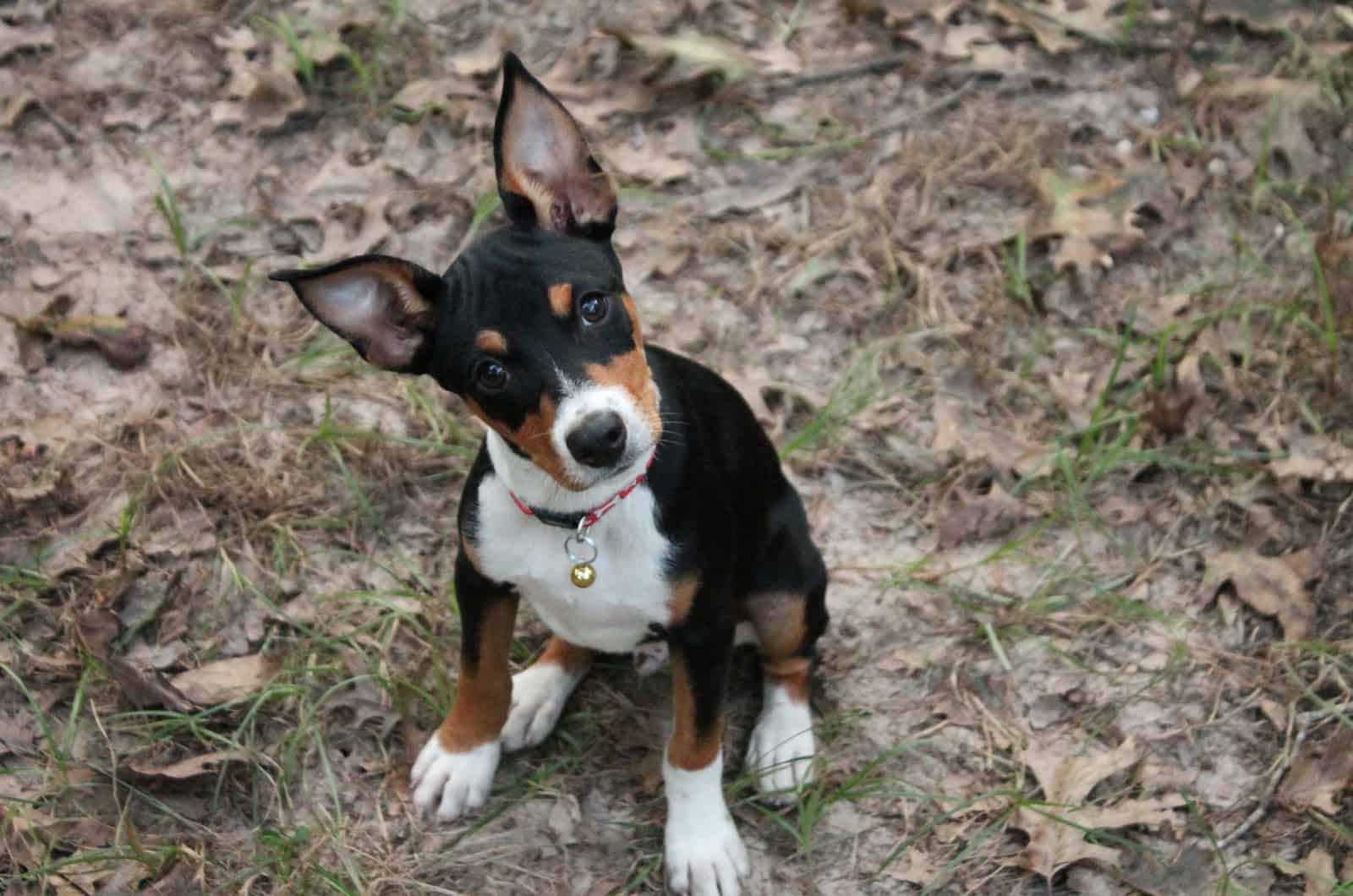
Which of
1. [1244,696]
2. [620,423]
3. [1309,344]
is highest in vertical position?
[620,423]

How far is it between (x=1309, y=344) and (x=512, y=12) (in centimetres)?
336

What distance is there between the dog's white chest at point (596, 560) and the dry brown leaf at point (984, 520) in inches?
57.9

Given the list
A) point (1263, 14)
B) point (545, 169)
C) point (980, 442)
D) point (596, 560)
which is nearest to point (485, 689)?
point (596, 560)

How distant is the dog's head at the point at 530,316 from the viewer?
2678 millimetres

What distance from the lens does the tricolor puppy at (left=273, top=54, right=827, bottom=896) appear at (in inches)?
107

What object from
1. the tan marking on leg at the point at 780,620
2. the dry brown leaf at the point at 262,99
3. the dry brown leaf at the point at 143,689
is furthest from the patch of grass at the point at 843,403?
the dry brown leaf at the point at 262,99

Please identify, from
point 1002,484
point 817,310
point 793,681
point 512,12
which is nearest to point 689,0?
point 512,12

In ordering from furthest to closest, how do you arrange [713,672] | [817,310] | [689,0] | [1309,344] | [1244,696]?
1. [689,0]
2. [817,310]
3. [1309,344]
4. [1244,696]
5. [713,672]

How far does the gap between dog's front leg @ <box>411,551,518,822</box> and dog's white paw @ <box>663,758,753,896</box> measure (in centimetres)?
46

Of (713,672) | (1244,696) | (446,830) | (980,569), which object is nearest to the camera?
(713,672)

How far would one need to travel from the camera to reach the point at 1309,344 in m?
4.62

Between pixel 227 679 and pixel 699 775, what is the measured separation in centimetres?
133

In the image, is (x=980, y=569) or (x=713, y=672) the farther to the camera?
(x=980, y=569)

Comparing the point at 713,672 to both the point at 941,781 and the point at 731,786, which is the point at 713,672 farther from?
the point at 941,781
